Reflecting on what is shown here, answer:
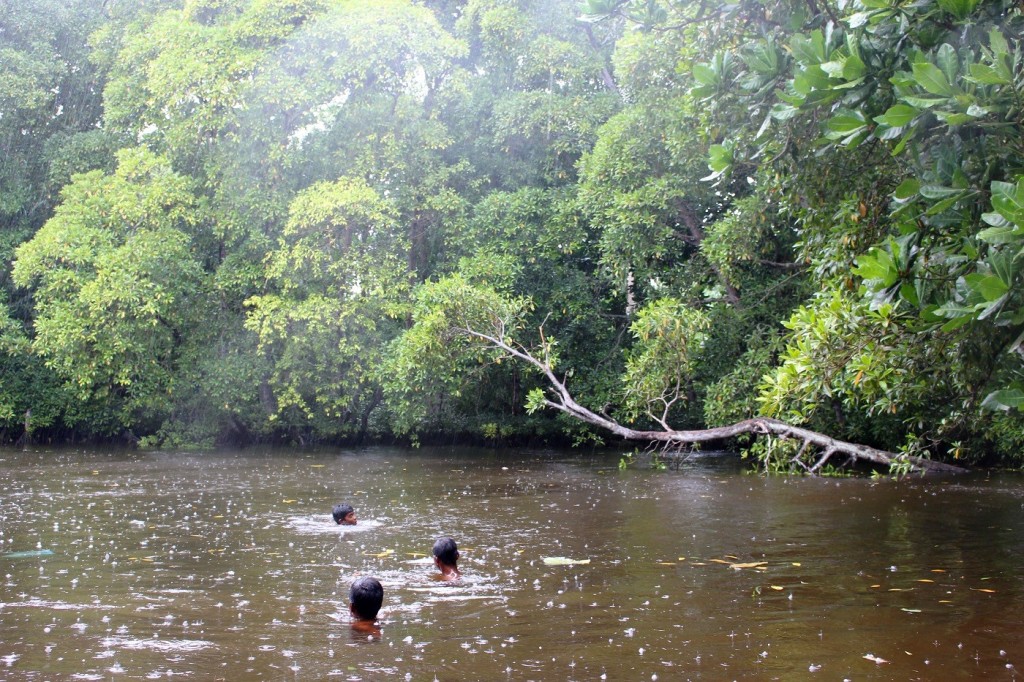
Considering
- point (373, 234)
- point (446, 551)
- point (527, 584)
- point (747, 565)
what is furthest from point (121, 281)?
point (747, 565)

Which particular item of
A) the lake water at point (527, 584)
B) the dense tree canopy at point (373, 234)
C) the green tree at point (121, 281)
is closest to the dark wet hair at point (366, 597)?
the lake water at point (527, 584)

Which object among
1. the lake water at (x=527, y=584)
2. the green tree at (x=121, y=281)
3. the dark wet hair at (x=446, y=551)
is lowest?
the lake water at (x=527, y=584)

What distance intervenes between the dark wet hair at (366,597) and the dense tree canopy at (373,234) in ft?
33.0

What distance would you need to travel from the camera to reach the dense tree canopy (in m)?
19.2

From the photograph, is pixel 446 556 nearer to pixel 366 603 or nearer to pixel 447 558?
pixel 447 558

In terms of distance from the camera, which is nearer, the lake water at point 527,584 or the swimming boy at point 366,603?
the lake water at point 527,584

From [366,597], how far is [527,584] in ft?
5.82

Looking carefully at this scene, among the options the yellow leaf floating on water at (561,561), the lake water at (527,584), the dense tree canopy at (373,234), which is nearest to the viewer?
the lake water at (527,584)

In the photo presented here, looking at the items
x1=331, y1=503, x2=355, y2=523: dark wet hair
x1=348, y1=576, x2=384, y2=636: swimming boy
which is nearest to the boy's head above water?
x1=348, y1=576, x2=384, y2=636: swimming boy

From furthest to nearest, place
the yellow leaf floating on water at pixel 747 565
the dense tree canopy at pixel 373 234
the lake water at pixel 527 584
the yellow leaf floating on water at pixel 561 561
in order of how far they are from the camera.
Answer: the dense tree canopy at pixel 373 234 → the yellow leaf floating on water at pixel 561 561 → the yellow leaf floating on water at pixel 747 565 → the lake water at pixel 527 584

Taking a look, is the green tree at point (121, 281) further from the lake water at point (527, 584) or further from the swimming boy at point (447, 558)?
the swimming boy at point (447, 558)

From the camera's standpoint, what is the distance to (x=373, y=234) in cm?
2428

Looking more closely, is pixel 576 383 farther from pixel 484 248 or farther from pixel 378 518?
pixel 378 518

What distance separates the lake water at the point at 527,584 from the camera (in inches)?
221
